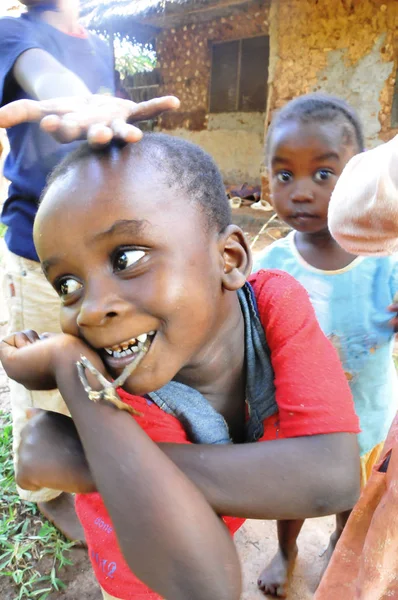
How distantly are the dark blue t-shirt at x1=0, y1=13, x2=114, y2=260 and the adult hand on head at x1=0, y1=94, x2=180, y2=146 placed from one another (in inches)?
23.6

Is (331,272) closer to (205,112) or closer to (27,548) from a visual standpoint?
(27,548)

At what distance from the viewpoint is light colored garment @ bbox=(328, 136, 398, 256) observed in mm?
731

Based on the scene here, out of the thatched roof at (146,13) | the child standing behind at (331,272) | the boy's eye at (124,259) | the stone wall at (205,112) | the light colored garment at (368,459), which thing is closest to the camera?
the boy's eye at (124,259)

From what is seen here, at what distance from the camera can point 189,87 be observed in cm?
846

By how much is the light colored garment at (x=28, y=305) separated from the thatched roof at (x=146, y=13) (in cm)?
629

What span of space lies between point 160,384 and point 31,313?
1.16 meters

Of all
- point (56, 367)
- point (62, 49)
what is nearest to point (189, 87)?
point (62, 49)

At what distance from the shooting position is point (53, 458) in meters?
0.91

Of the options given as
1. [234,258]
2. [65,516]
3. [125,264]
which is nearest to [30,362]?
[125,264]

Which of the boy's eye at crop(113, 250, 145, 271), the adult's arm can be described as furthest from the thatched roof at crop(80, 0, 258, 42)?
the boy's eye at crop(113, 250, 145, 271)

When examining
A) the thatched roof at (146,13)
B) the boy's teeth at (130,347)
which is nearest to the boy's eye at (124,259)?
the boy's teeth at (130,347)

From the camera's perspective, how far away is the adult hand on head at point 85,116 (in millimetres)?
815

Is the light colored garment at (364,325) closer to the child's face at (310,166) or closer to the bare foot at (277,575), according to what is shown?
the child's face at (310,166)

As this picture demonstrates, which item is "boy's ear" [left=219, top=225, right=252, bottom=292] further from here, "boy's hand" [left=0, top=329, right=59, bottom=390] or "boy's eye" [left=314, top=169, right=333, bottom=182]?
"boy's eye" [left=314, top=169, right=333, bottom=182]
